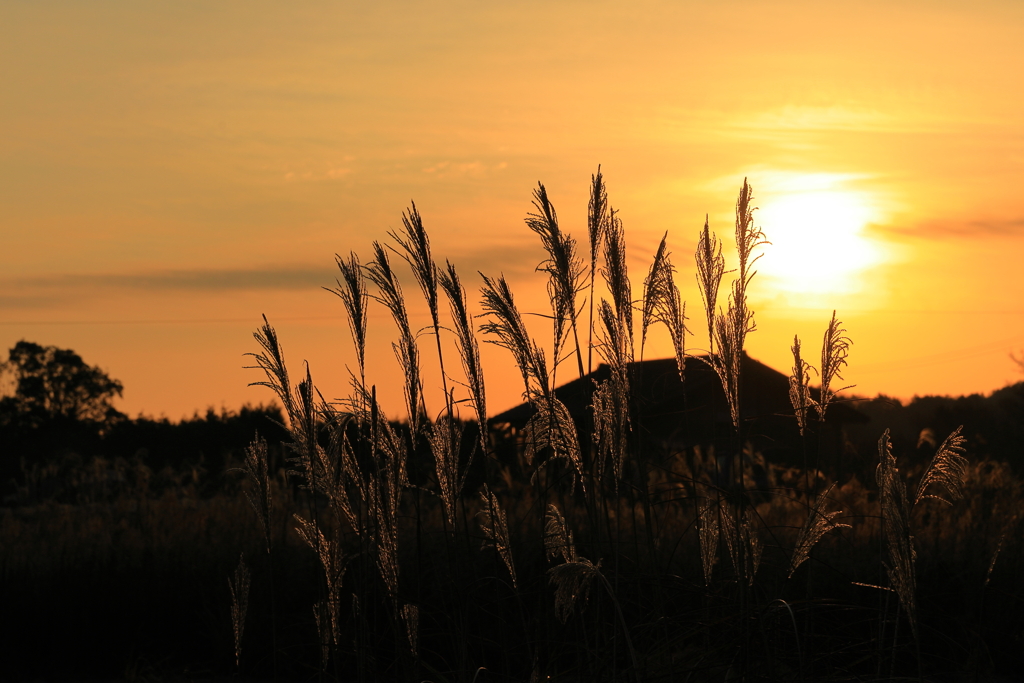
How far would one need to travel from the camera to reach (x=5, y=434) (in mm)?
30000

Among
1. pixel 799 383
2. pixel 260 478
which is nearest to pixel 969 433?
pixel 799 383

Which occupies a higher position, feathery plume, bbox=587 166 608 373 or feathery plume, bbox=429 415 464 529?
feathery plume, bbox=587 166 608 373

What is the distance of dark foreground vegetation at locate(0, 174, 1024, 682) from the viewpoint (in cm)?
321

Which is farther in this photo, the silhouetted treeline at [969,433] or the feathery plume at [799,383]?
the silhouetted treeline at [969,433]

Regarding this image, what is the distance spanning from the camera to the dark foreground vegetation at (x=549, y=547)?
3.21 metres

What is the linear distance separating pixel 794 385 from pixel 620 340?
1163 millimetres

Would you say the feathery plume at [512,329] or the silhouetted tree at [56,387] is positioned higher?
the silhouetted tree at [56,387]

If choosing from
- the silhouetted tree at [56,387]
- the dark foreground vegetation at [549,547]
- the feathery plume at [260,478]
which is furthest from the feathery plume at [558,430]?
the silhouetted tree at [56,387]

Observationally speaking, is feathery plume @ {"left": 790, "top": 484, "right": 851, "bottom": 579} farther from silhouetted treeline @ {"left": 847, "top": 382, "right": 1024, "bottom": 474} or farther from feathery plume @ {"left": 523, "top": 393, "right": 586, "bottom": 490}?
silhouetted treeline @ {"left": 847, "top": 382, "right": 1024, "bottom": 474}

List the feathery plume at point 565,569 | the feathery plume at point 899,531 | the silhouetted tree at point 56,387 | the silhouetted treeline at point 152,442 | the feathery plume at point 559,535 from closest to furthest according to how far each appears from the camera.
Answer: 1. the feathery plume at point 565,569
2. the feathery plume at point 899,531
3. the feathery plume at point 559,535
4. the silhouetted treeline at point 152,442
5. the silhouetted tree at point 56,387

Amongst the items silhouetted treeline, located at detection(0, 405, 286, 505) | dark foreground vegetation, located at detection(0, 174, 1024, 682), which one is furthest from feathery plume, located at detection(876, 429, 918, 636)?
silhouetted treeline, located at detection(0, 405, 286, 505)

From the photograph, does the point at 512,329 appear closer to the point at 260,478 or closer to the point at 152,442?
the point at 260,478

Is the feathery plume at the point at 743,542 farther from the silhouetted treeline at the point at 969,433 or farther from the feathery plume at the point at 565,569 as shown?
the silhouetted treeline at the point at 969,433

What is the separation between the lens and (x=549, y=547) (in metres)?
3.29
